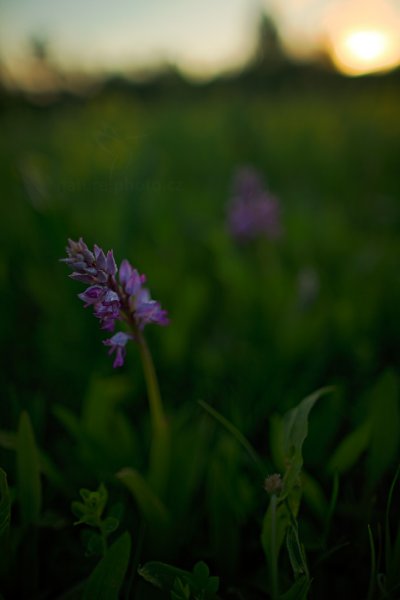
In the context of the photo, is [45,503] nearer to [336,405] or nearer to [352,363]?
[336,405]

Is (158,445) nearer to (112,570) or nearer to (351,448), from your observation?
(112,570)

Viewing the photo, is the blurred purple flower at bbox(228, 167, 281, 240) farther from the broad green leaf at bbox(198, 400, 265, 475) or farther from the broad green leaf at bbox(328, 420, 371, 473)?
the broad green leaf at bbox(198, 400, 265, 475)

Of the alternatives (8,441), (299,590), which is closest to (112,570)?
(299,590)

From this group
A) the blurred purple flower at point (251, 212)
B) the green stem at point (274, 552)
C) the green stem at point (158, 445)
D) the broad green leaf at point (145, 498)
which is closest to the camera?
the green stem at point (274, 552)

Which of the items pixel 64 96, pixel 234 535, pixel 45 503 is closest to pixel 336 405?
pixel 234 535

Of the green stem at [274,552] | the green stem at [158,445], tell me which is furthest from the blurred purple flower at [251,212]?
the green stem at [274,552]

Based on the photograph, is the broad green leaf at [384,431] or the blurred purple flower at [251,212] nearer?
the broad green leaf at [384,431]

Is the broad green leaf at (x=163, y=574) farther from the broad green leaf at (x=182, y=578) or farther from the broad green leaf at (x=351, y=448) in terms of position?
the broad green leaf at (x=351, y=448)
